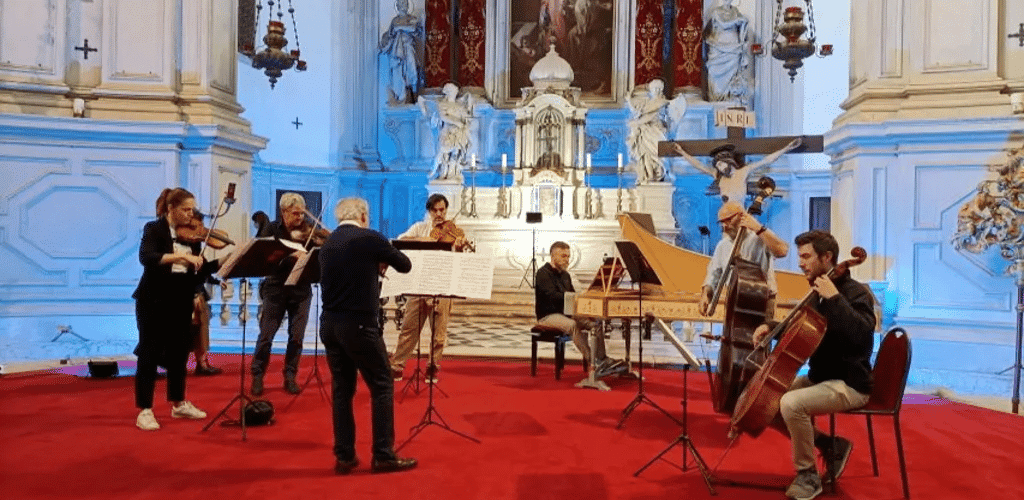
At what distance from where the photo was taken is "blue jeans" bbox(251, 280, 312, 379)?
6.05 metres

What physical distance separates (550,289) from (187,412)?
3045mm

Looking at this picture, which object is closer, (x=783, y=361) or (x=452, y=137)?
(x=783, y=361)

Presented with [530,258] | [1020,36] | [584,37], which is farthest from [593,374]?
[584,37]

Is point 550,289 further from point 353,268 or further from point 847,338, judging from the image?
point 847,338

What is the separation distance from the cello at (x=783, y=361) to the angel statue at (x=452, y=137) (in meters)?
11.7

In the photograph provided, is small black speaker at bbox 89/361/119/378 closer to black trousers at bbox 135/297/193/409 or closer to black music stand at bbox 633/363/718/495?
black trousers at bbox 135/297/193/409

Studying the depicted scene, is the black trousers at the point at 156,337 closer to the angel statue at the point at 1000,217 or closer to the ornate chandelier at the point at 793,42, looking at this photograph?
the angel statue at the point at 1000,217

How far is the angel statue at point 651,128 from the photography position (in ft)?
48.2

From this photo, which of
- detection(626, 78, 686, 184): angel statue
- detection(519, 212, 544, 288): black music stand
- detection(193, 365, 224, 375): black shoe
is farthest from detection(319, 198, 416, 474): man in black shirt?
detection(626, 78, 686, 184): angel statue

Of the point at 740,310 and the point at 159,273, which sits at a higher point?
the point at 159,273

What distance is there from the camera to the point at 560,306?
7.44 m

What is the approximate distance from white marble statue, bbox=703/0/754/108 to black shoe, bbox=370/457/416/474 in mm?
12704

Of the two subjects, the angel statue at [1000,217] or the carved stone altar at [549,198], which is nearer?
the angel statue at [1000,217]

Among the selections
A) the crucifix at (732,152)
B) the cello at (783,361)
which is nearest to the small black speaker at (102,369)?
the cello at (783,361)
